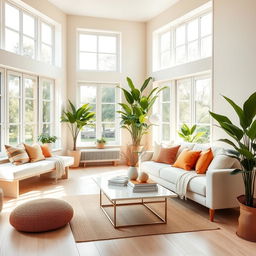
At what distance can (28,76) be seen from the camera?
629 cm

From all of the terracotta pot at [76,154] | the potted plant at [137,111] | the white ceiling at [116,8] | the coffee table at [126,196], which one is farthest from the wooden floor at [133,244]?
the white ceiling at [116,8]

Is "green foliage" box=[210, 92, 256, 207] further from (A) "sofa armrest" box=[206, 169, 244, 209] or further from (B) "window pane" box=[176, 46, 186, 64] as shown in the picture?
(B) "window pane" box=[176, 46, 186, 64]

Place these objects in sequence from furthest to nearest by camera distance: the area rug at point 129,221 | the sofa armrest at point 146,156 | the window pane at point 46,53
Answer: the window pane at point 46,53
the sofa armrest at point 146,156
the area rug at point 129,221

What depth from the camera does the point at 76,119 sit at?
281 inches

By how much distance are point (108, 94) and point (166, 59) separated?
1776mm

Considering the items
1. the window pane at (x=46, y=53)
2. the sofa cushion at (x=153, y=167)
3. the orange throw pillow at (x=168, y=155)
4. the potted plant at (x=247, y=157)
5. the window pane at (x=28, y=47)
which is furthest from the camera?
the window pane at (x=46, y=53)

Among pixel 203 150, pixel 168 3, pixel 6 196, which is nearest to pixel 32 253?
pixel 6 196

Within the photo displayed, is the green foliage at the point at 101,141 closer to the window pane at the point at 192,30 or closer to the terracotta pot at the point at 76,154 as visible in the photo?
the terracotta pot at the point at 76,154

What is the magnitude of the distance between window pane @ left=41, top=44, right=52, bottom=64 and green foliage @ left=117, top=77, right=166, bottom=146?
6.06 feet

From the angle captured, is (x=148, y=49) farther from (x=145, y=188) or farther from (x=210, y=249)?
(x=210, y=249)

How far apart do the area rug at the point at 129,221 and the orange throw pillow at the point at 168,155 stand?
39.1 inches

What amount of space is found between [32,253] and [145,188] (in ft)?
4.82

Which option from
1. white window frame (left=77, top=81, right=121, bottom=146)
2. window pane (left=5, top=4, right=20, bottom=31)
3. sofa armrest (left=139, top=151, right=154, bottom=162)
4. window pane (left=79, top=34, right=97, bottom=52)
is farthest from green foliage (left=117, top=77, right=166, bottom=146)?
window pane (left=5, top=4, right=20, bottom=31)

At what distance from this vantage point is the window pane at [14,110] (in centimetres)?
579
